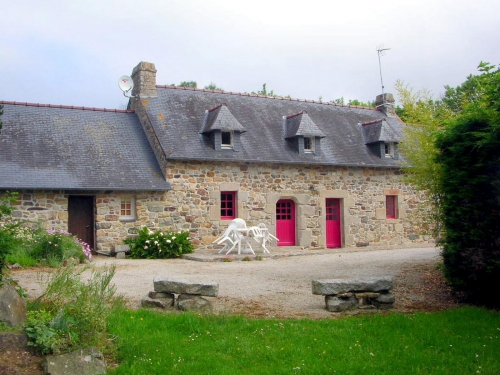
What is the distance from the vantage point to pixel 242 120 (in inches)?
721

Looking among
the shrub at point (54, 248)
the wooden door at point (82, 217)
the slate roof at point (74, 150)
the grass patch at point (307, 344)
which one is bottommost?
the grass patch at point (307, 344)

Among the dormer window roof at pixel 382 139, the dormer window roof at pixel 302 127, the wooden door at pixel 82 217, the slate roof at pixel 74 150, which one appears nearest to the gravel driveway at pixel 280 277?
the wooden door at pixel 82 217

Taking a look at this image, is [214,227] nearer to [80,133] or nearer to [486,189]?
[80,133]

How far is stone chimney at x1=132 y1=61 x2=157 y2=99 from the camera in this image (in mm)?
17484

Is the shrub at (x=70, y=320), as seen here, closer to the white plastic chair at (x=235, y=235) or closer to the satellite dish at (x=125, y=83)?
the white plastic chair at (x=235, y=235)

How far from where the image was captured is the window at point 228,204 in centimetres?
1688

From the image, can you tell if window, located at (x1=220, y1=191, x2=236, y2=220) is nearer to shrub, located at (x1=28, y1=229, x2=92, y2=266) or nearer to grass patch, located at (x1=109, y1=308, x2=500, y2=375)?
shrub, located at (x1=28, y1=229, x2=92, y2=266)

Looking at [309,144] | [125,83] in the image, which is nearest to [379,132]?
[309,144]

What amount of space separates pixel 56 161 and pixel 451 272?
11.3m

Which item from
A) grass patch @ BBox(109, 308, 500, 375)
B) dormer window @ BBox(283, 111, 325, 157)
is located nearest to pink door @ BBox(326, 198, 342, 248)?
dormer window @ BBox(283, 111, 325, 157)

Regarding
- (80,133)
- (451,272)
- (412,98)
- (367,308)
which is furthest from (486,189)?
(80,133)

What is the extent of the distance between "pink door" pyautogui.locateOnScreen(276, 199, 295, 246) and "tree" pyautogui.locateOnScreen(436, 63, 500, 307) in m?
9.75

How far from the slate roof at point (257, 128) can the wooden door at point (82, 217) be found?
277 cm

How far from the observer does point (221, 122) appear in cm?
1670
